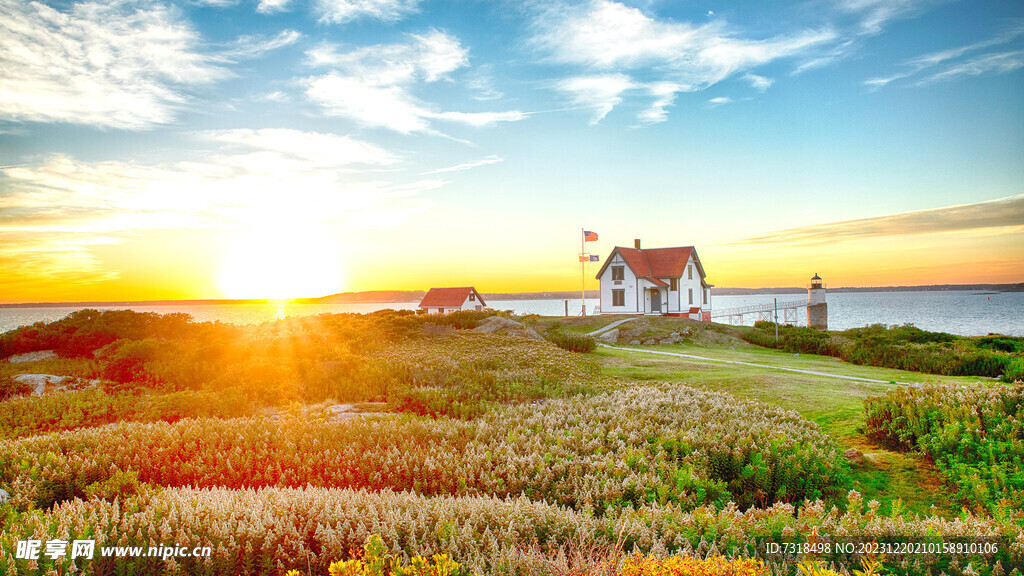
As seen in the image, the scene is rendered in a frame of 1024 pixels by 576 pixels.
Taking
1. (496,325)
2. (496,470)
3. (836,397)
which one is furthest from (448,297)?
(496,470)

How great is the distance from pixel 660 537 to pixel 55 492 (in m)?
6.48

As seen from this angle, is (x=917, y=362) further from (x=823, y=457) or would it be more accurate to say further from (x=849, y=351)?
(x=823, y=457)

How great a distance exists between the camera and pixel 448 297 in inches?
2242

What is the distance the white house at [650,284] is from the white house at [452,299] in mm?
14229

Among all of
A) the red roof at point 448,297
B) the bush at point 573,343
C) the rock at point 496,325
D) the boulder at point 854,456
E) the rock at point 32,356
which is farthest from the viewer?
the red roof at point 448,297

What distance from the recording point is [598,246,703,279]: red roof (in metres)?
48.1

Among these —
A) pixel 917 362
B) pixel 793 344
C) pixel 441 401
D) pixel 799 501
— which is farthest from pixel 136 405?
pixel 793 344

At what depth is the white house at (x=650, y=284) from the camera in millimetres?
47344

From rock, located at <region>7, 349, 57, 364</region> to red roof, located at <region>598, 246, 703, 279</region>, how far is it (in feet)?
128

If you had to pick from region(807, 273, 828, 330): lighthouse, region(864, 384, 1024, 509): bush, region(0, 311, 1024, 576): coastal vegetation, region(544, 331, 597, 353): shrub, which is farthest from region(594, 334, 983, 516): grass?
region(807, 273, 828, 330): lighthouse

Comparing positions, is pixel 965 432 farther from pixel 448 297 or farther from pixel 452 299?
pixel 448 297

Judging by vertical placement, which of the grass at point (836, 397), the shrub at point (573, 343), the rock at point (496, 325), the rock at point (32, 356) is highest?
the rock at point (496, 325)

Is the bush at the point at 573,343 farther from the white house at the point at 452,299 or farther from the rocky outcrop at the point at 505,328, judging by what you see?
the white house at the point at 452,299

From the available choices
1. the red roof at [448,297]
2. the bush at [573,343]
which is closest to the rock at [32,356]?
the bush at [573,343]
